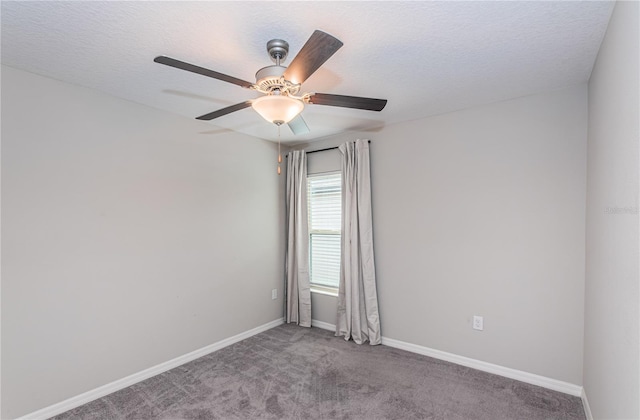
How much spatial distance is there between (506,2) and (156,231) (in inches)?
Answer: 117

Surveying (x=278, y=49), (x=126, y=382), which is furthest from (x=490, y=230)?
(x=126, y=382)

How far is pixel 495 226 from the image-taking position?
9.06 ft

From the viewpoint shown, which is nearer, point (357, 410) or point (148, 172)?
point (357, 410)

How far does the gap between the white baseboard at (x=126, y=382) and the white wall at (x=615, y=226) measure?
3076mm

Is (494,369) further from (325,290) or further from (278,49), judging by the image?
(278,49)

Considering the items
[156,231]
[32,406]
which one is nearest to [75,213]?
[156,231]

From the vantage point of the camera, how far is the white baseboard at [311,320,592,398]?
95.4 inches

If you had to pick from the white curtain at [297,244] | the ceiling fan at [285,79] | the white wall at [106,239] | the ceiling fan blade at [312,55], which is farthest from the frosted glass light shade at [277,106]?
the white curtain at [297,244]

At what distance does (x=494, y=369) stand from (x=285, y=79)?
2882 mm

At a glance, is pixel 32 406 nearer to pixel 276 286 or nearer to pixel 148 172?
pixel 148 172

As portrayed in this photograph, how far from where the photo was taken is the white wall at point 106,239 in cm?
212

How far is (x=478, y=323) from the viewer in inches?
111

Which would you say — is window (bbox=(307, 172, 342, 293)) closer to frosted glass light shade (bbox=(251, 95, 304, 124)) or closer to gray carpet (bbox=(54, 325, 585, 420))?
gray carpet (bbox=(54, 325, 585, 420))

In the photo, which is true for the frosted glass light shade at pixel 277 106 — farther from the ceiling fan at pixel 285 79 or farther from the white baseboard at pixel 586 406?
the white baseboard at pixel 586 406
